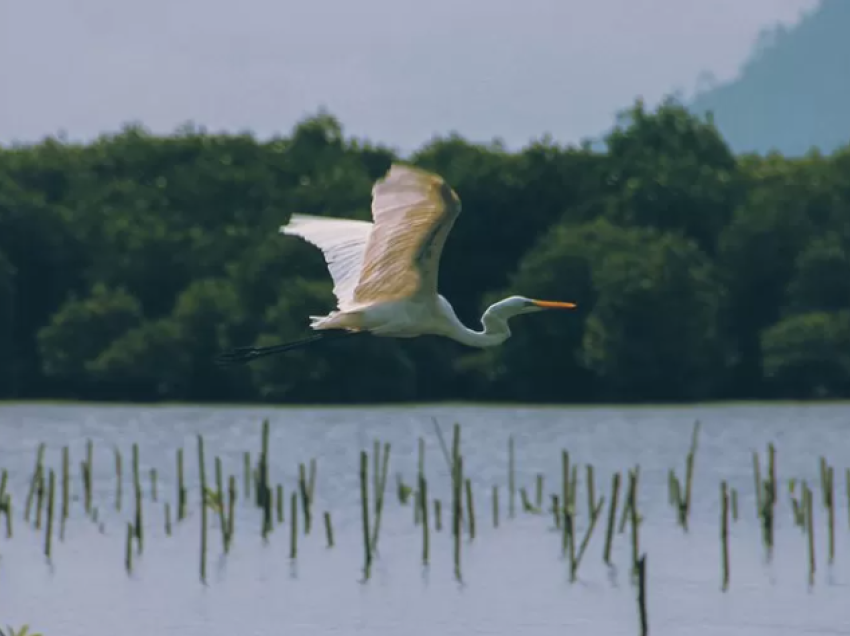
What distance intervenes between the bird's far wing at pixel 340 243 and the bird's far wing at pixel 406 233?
0.96 m

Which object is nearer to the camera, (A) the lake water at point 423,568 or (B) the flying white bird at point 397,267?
(B) the flying white bird at point 397,267

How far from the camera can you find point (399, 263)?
15.0 meters

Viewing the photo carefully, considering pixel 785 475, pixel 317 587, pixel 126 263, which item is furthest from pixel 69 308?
pixel 317 587

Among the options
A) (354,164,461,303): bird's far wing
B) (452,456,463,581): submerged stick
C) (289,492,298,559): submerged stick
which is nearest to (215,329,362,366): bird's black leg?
(354,164,461,303): bird's far wing

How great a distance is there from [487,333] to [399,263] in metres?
2.09

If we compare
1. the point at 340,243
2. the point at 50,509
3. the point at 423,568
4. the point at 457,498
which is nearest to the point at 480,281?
the point at 423,568

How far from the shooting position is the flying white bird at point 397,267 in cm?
1397

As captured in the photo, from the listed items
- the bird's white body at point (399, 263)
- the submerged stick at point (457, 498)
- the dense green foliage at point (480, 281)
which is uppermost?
the dense green foliage at point (480, 281)

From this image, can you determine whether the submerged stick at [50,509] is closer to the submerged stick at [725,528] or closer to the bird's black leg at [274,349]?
the submerged stick at [725,528]

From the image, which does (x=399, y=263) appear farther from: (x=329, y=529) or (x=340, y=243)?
(x=329, y=529)

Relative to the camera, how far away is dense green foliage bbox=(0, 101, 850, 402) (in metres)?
66.5

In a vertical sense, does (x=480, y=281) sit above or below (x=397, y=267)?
above

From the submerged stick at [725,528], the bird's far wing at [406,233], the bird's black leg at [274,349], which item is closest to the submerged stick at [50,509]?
the submerged stick at [725,528]

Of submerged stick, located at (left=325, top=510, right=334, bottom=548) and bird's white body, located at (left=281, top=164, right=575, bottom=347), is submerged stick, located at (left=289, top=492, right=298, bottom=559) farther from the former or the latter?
bird's white body, located at (left=281, top=164, right=575, bottom=347)
